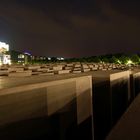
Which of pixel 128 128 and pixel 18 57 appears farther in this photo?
pixel 18 57

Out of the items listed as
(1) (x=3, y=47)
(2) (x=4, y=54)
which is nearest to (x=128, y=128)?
(2) (x=4, y=54)

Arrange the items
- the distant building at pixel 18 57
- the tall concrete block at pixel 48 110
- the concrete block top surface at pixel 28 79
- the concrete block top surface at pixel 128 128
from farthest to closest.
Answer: the distant building at pixel 18 57 < the concrete block top surface at pixel 28 79 < the tall concrete block at pixel 48 110 < the concrete block top surface at pixel 128 128

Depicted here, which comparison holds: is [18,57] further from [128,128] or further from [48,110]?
[128,128]

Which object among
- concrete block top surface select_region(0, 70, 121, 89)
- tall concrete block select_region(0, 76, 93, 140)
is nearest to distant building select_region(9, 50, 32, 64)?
concrete block top surface select_region(0, 70, 121, 89)

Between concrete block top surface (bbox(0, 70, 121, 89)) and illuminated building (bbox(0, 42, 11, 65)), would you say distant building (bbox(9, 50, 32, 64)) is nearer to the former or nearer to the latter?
illuminated building (bbox(0, 42, 11, 65))

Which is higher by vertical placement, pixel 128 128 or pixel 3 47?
pixel 3 47

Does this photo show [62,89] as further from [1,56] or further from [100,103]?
[1,56]

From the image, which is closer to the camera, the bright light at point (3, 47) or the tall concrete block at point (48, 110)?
the tall concrete block at point (48, 110)

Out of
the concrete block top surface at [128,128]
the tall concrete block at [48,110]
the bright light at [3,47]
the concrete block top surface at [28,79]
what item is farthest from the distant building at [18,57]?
the concrete block top surface at [128,128]

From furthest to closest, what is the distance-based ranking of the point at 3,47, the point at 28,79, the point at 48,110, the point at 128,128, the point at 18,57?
the point at 18,57 < the point at 3,47 < the point at 28,79 < the point at 48,110 < the point at 128,128

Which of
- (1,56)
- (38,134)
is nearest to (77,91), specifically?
(38,134)

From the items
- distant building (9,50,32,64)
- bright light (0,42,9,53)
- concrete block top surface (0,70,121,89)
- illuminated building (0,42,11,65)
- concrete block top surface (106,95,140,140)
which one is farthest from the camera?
distant building (9,50,32,64)

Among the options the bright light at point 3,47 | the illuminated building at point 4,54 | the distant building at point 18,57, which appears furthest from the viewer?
the distant building at point 18,57

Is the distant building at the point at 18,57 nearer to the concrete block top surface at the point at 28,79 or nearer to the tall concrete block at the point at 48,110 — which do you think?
the concrete block top surface at the point at 28,79
